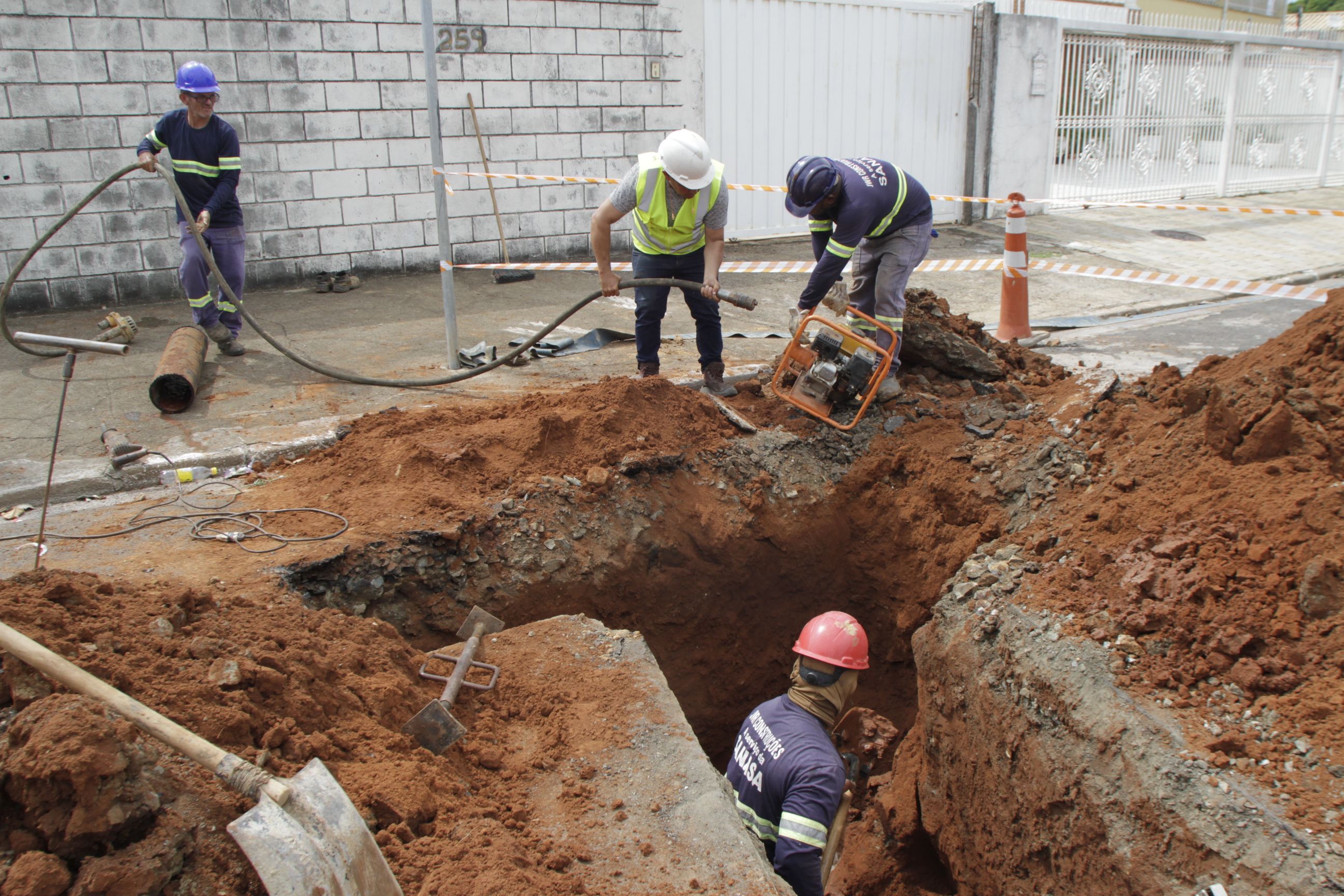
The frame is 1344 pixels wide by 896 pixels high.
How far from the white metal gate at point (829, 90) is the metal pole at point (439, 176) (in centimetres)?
520

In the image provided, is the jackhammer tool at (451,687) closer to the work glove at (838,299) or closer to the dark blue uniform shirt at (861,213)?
the dark blue uniform shirt at (861,213)

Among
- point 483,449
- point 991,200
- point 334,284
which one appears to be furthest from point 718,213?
point 334,284

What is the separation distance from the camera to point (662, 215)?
5281 millimetres

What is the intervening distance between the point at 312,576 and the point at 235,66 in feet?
20.8

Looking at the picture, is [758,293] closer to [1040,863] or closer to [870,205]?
[870,205]

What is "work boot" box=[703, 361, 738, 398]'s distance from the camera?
580cm

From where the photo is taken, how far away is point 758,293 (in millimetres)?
9117

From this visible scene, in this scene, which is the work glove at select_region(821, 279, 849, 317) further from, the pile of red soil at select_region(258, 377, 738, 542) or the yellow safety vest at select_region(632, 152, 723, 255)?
the pile of red soil at select_region(258, 377, 738, 542)

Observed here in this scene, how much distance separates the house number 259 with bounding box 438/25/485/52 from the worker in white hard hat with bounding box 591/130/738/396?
476 cm

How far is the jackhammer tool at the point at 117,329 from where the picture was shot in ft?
22.7

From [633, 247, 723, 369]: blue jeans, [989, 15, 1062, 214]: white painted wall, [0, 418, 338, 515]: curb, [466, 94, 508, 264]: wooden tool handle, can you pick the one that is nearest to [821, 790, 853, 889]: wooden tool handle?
[633, 247, 723, 369]: blue jeans

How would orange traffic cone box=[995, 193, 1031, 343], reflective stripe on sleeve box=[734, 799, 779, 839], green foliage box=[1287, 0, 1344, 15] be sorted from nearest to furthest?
reflective stripe on sleeve box=[734, 799, 779, 839] → orange traffic cone box=[995, 193, 1031, 343] → green foliage box=[1287, 0, 1344, 15]

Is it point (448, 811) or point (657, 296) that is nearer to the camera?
point (448, 811)

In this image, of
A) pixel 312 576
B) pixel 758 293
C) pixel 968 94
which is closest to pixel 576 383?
pixel 312 576
